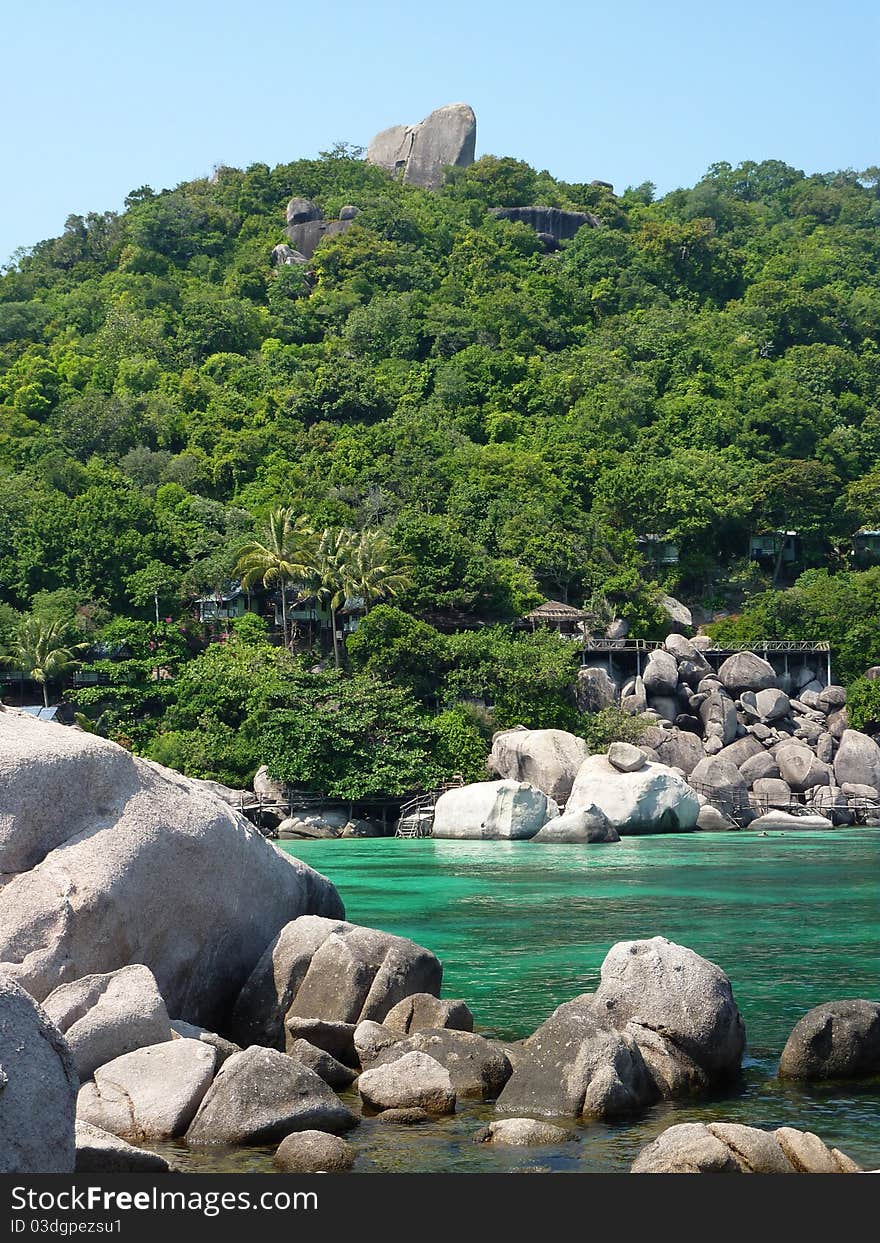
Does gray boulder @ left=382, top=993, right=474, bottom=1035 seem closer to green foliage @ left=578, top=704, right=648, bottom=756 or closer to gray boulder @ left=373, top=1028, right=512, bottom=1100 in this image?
gray boulder @ left=373, top=1028, right=512, bottom=1100

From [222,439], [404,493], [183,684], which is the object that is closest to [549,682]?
[183,684]

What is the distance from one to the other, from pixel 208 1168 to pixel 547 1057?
10.4ft

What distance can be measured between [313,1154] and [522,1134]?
5.45 ft

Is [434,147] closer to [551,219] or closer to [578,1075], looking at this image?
[551,219]

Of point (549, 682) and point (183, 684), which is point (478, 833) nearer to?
point (549, 682)

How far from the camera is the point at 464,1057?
12.4 metres

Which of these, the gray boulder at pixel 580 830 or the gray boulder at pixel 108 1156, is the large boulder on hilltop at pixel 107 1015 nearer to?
the gray boulder at pixel 108 1156

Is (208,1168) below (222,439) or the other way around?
below

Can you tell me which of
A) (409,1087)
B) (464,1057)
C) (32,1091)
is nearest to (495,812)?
(464,1057)

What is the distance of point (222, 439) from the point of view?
71.8 m

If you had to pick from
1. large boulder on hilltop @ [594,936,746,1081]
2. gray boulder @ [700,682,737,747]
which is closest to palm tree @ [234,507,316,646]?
gray boulder @ [700,682,737,747]

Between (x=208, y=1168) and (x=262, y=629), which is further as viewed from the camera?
(x=262, y=629)

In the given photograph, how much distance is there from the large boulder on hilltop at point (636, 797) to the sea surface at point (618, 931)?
1195 mm

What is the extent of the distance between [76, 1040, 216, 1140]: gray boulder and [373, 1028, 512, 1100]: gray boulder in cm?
188
